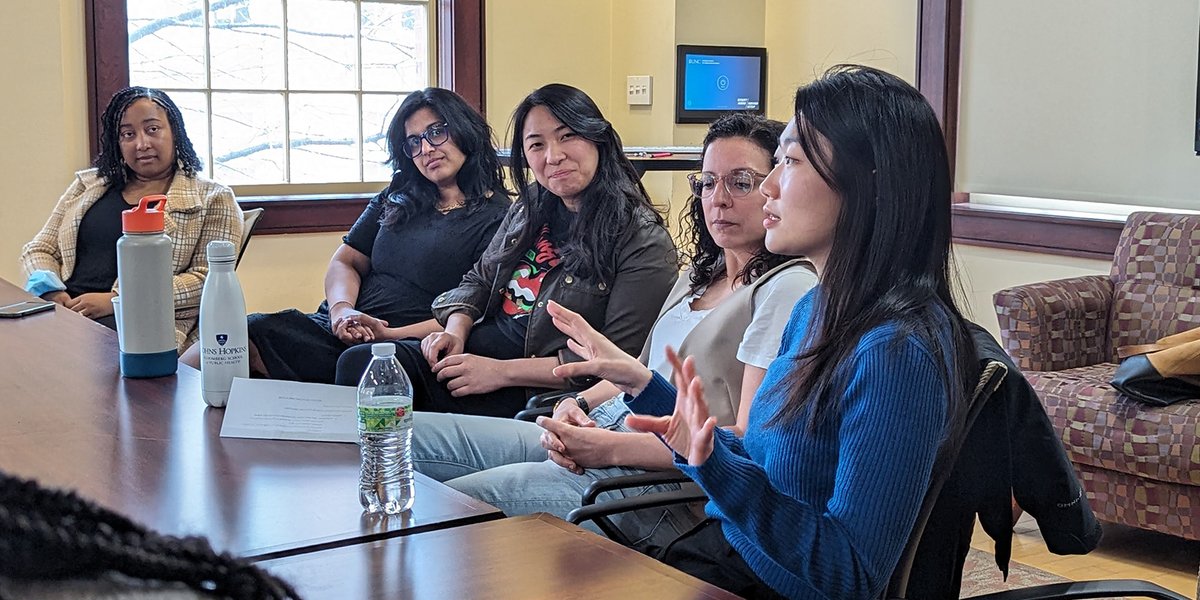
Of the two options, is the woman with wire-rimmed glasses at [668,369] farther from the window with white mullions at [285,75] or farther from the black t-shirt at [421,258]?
the window with white mullions at [285,75]

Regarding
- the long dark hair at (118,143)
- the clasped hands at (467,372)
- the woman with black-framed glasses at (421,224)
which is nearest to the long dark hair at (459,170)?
the woman with black-framed glasses at (421,224)

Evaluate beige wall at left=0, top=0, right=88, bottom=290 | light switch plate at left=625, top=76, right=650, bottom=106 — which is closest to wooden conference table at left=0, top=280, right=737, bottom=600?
beige wall at left=0, top=0, right=88, bottom=290

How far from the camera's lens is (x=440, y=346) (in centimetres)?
299

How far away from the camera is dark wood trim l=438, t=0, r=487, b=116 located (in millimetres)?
5348

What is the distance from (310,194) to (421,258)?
189 cm

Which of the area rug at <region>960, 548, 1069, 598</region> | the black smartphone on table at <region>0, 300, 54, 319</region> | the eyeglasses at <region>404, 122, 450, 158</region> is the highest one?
the eyeglasses at <region>404, 122, 450, 158</region>

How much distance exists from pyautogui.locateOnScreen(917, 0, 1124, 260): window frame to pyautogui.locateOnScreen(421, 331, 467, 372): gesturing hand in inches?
92.3

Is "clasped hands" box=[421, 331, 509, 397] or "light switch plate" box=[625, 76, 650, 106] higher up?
"light switch plate" box=[625, 76, 650, 106]

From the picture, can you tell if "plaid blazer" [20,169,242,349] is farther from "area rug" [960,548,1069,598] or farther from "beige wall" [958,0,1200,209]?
"beige wall" [958,0,1200,209]

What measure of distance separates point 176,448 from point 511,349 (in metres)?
1.46

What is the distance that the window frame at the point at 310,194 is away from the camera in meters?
4.66

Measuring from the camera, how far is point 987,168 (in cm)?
480

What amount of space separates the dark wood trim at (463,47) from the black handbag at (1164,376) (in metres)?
3.07

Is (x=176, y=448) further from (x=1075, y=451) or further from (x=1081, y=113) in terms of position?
(x=1081, y=113)
